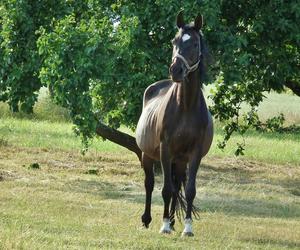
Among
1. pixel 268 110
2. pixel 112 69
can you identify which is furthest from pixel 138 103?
pixel 268 110

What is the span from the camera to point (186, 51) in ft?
32.8

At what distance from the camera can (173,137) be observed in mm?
10469

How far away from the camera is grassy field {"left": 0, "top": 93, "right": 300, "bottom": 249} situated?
9547 millimetres

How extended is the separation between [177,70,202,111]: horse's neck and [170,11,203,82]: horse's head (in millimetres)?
186

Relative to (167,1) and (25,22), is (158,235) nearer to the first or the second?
(167,1)

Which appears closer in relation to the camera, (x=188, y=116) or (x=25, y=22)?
(x=188, y=116)

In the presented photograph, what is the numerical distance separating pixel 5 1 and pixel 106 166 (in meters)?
6.40

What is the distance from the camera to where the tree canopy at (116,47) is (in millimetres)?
13508

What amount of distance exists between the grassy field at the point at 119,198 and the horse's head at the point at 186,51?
2068mm

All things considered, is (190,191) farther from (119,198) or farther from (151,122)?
(119,198)

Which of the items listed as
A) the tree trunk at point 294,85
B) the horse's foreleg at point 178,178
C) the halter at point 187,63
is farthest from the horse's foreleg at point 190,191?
the tree trunk at point 294,85

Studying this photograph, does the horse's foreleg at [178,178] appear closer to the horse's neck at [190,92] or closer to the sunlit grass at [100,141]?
the horse's neck at [190,92]

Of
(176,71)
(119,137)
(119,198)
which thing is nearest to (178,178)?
(176,71)

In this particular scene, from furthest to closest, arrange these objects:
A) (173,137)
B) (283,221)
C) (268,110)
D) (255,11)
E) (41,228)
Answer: (268,110) < (255,11) < (283,221) < (173,137) < (41,228)
